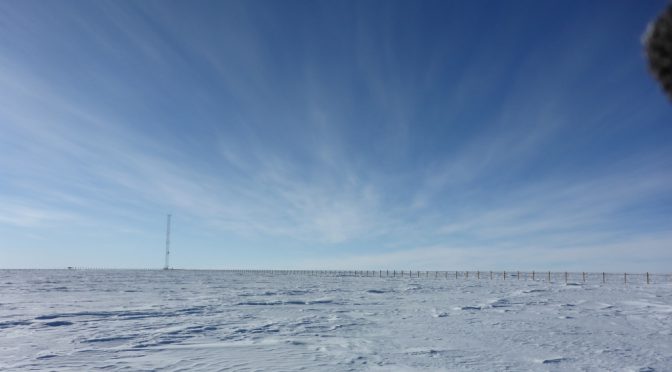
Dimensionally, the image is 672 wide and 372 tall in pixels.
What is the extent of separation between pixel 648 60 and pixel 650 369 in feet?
37.4

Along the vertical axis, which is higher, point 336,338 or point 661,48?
point 661,48

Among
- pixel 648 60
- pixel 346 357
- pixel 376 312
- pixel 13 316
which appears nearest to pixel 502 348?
pixel 346 357

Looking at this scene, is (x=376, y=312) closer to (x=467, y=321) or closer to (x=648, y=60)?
(x=467, y=321)

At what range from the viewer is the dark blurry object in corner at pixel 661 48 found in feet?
4.42

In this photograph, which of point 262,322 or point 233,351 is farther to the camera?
point 262,322

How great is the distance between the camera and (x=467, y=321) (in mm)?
17484

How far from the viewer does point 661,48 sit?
4.57ft

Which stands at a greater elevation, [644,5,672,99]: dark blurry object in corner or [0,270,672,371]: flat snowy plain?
[644,5,672,99]: dark blurry object in corner

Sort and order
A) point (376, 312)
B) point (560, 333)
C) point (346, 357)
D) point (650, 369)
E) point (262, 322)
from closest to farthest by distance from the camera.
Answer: point (650, 369) < point (346, 357) < point (560, 333) < point (262, 322) < point (376, 312)

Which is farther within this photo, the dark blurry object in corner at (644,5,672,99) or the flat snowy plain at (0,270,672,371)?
the flat snowy plain at (0,270,672,371)

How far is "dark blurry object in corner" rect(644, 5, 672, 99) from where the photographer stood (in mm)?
1349

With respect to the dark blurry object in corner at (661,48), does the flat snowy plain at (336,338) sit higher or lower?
lower

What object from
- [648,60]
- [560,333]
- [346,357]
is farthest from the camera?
[560,333]

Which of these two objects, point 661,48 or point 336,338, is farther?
point 336,338
